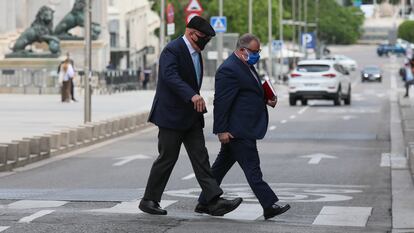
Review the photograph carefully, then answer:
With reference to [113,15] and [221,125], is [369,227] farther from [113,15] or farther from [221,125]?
[113,15]

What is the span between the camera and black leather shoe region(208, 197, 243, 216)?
13555 millimetres

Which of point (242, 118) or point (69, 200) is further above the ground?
point (242, 118)

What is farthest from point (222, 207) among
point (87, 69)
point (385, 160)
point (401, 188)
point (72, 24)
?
point (72, 24)

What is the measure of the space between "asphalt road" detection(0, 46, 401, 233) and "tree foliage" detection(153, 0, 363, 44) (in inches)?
2684

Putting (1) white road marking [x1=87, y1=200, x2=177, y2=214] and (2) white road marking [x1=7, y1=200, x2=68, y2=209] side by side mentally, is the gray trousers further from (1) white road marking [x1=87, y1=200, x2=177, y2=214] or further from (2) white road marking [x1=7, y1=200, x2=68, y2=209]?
(2) white road marking [x1=7, y1=200, x2=68, y2=209]

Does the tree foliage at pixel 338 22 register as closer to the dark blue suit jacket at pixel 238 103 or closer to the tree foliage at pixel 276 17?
the tree foliage at pixel 276 17

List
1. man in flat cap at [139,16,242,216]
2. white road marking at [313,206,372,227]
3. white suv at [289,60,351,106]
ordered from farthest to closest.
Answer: white suv at [289,60,351,106], man in flat cap at [139,16,242,216], white road marking at [313,206,372,227]

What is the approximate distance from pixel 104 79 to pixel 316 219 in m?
50.8

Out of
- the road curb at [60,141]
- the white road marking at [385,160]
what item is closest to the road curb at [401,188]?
the white road marking at [385,160]

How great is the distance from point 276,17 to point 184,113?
10033 centimetres

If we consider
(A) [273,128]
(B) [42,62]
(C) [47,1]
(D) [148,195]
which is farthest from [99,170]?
(C) [47,1]

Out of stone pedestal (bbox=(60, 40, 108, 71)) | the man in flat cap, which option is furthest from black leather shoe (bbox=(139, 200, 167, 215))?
stone pedestal (bbox=(60, 40, 108, 71))

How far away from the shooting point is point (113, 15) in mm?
100625

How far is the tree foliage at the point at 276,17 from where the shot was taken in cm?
10006
